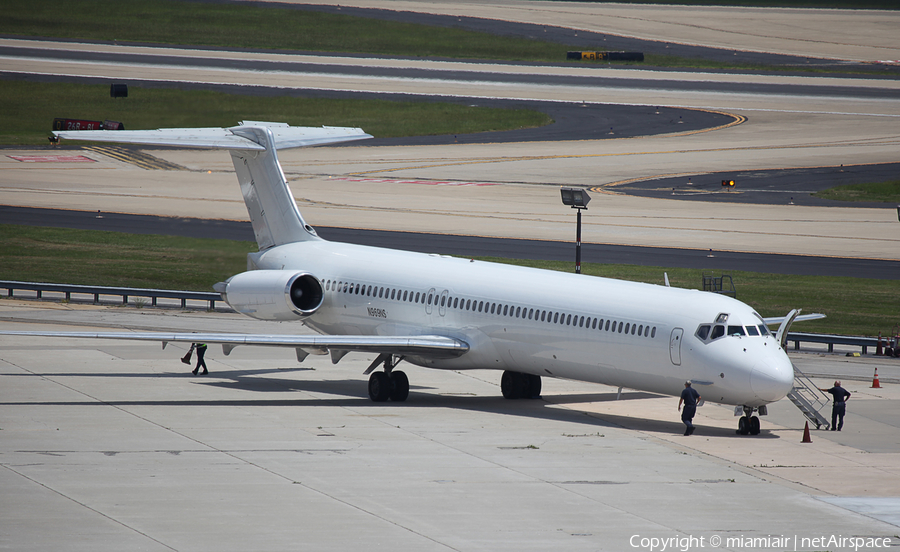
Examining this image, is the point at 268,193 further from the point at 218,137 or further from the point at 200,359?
the point at 200,359

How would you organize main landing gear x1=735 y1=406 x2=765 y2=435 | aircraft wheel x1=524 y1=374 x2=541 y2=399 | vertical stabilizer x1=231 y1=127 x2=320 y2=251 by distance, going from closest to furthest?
1. main landing gear x1=735 y1=406 x2=765 y2=435
2. aircraft wheel x1=524 y1=374 x2=541 y2=399
3. vertical stabilizer x1=231 y1=127 x2=320 y2=251

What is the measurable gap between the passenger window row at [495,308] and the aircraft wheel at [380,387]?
231 centimetres

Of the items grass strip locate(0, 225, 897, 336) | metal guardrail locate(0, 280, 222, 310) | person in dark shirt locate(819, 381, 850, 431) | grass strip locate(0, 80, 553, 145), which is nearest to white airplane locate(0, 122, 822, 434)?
person in dark shirt locate(819, 381, 850, 431)

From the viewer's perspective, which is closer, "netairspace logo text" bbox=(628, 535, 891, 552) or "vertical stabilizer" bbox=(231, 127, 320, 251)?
"netairspace logo text" bbox=(628, 535, 891, 552)

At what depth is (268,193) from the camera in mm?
35719

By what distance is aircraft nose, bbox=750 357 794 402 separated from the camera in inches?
1026

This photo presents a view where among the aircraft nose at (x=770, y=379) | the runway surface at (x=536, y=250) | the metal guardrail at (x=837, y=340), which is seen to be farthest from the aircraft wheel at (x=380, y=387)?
the runway surface at (x=536, y=250)

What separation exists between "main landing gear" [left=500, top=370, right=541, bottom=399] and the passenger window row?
2.41 m

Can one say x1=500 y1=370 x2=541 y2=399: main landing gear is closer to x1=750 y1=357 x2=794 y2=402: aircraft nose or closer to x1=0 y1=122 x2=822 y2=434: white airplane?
x1=0 y1=122 x2=822 y2=434: white airplane

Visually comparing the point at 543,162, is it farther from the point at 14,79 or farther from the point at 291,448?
the point at 291,448

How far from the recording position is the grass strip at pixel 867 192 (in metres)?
69.8

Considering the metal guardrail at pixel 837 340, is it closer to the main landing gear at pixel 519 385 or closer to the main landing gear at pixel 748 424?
the main landing gear at pixel 519 385

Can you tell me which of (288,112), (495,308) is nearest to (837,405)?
A: (495,308)

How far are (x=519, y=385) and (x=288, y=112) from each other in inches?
2274
